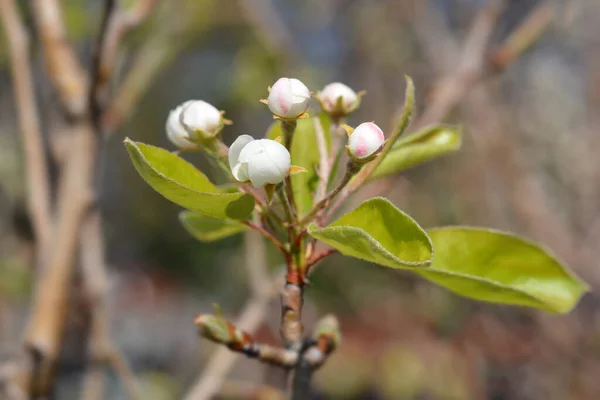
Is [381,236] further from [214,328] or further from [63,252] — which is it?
[63,252]

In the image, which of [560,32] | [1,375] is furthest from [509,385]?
[1,375]

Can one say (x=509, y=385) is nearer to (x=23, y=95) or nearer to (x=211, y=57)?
(x=23, y=95)

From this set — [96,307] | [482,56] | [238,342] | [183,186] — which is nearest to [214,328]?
[238,342]

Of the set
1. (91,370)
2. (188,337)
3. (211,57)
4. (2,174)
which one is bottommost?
(188,337)

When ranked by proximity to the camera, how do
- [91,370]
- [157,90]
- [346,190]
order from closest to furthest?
[346,190], [91,370], [157,90]

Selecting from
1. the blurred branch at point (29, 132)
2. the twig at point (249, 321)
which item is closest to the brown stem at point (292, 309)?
the twig at point (249, 321)

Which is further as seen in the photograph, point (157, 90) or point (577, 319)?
point (157, 90)
